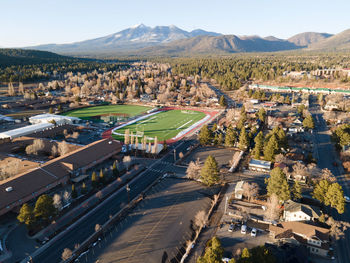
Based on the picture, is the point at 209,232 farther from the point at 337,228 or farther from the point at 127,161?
the point at 127,161

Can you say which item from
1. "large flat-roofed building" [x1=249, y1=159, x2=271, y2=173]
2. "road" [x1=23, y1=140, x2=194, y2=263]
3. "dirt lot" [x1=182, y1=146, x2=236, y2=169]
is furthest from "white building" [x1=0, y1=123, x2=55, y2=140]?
"large flat-roofed building" [x1=249, y1=159, x2=271, y2=173]

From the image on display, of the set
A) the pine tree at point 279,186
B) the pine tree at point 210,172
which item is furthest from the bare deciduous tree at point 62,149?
the pine tree at point 279,186

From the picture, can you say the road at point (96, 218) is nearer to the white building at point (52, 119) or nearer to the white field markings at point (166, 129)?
the white field markings at point (166, 129)

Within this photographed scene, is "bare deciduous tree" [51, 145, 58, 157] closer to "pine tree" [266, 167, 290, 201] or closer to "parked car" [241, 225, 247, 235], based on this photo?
"parked car" [241, 225, 247, 235]

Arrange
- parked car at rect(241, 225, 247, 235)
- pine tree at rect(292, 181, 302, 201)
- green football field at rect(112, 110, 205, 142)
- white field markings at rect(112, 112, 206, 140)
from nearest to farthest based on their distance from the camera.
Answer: parked car at rect(241, 225, 247, 235), pine tree at rect(292, 181, 302, 201), green football field at rect(112, 110, 205, 142), white field markings at rect(112, 112, 206, 140)

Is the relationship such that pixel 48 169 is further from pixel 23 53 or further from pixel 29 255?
pixel 23 53

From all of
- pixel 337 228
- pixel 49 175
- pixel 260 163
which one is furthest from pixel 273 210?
pixel 49 175
